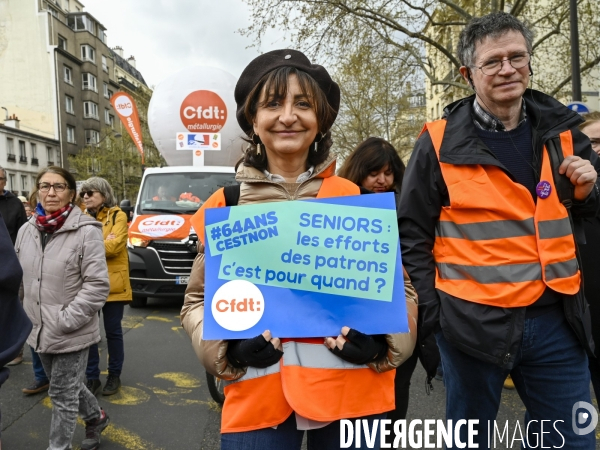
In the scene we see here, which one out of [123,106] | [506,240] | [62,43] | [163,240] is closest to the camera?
[506,240]

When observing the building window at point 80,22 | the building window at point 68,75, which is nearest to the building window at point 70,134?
the building window at point 68,75

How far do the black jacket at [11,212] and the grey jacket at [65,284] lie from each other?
2.39m

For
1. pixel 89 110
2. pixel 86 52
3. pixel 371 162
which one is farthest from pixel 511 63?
pixel 86 52

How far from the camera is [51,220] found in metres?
3.13

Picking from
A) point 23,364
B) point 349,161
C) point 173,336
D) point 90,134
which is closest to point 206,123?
point 173,336

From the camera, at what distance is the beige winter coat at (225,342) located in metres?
1.51

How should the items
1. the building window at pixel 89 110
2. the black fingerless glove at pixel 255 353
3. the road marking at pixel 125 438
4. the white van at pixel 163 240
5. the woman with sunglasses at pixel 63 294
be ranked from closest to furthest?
the black fingerless glove at pixel 255 353 < the woman with sunglasses at pixel 63 294 < the road marking at pixel 125 438 < the white van at pixel 163 240 < the building window at pixel 89 110

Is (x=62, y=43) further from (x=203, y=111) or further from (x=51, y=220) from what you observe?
(x=51, y=220)

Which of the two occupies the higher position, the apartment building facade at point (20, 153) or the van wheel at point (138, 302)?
the apartment building facade at point (20, 153)

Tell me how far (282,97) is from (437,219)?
84cm

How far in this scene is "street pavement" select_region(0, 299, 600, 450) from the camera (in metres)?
3.42

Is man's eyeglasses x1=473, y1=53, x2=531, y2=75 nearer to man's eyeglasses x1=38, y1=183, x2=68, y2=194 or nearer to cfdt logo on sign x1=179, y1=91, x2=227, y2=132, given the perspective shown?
man's eyeglasses x1=38, y1=183, x2=68, y2=194

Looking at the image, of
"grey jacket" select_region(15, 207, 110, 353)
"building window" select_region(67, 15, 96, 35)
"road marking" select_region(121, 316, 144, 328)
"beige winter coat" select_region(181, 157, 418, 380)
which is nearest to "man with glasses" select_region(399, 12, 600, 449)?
"beige winter coat" select_region(181, 157, 418, 380)

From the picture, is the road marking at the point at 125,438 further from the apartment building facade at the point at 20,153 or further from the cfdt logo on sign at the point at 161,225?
the apartment building facade at the point at 20,153
